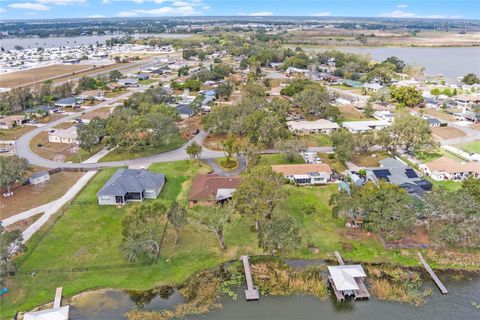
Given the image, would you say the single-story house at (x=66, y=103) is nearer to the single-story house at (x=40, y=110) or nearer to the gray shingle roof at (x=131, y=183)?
the single-story house at (x=40, y=110)

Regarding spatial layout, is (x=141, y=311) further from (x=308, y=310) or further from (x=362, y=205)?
(x=362, y=205)

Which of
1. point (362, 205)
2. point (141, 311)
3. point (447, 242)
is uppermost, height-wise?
point (362, 205)

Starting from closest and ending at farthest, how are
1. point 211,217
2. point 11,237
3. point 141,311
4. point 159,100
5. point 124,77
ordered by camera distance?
point 141,311
point 11,237
point 211,217
point 159,100
point 124,77

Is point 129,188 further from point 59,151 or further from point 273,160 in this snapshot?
point 59,151

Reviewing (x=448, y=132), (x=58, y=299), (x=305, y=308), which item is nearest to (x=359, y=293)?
(x=305, y=308)

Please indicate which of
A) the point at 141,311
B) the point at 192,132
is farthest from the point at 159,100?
the point at 141,311

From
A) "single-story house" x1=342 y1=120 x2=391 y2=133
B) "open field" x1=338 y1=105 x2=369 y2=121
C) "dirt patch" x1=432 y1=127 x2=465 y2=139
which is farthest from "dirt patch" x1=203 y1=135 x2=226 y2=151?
"dirt patch" x1=432 y1=127 x2=465 y2=139
